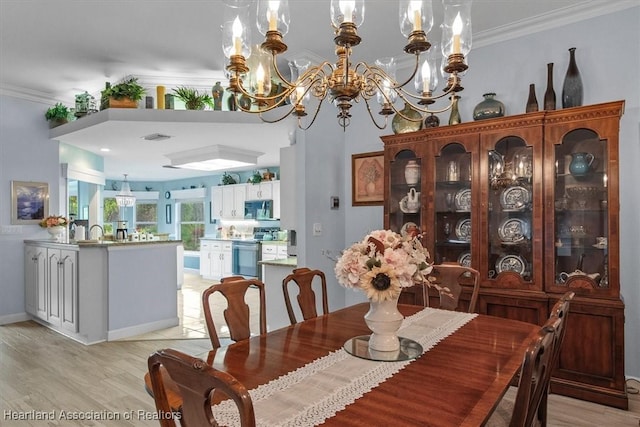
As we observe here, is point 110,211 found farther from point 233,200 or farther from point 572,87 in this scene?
point 572,87

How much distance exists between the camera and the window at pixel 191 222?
9770 mm

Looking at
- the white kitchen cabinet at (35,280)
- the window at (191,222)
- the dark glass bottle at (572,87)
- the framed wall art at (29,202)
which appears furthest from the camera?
the window at (191,222)

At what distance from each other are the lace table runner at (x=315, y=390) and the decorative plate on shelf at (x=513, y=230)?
167 cm

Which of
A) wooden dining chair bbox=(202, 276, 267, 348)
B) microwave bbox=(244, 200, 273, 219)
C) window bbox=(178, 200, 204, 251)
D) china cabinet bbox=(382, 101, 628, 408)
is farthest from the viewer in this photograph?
window bbox=(178, 200, 204, 251)

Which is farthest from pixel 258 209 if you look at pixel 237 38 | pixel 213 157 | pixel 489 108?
pixel 237 38

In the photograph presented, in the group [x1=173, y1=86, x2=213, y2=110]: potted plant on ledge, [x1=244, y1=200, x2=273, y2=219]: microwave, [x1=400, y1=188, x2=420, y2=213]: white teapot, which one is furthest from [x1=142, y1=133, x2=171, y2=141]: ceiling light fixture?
[x1=400, y1=188, x2=420, y2=213]: white teapot

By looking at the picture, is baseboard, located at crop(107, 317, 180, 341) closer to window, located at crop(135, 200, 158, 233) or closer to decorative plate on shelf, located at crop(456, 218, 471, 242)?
decorative plate on shelf, located at crop(456, 218, 471, 242)

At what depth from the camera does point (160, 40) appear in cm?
357

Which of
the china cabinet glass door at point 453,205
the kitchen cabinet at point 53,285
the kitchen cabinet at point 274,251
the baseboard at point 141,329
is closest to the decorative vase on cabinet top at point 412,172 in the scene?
the china cabinet glass door at point 453,205

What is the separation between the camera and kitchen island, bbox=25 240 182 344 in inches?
160

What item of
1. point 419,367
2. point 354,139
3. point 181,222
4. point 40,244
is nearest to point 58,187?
point 40,244

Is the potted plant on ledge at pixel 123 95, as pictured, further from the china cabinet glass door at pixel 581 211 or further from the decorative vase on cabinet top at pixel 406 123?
the china cabinet glass door at pixel 581 211

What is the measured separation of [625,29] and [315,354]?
3.23 m

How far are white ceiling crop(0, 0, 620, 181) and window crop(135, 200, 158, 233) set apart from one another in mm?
5678
